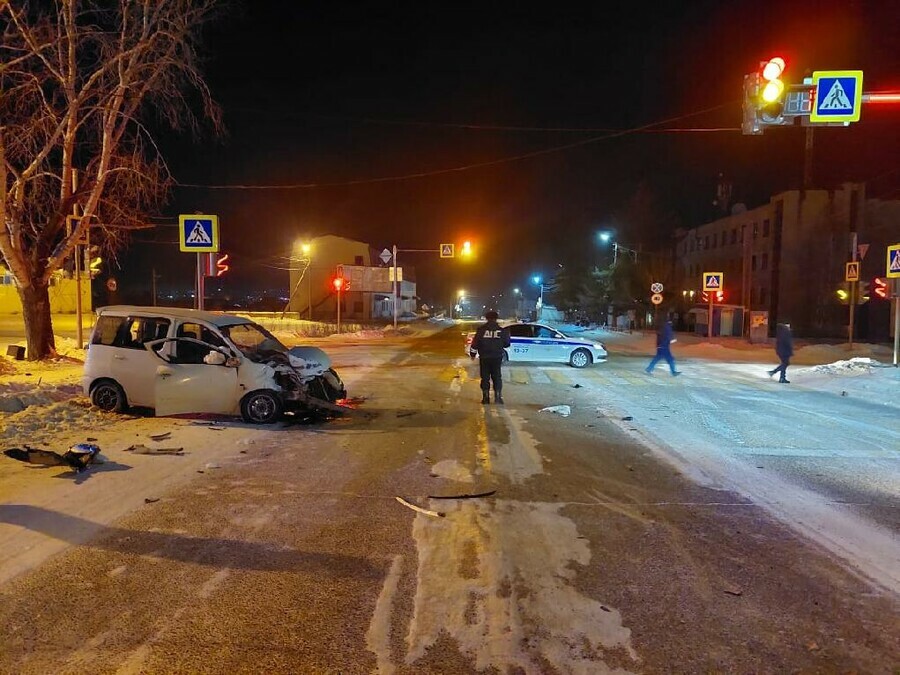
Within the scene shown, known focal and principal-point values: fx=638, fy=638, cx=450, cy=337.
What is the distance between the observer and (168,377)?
927cm

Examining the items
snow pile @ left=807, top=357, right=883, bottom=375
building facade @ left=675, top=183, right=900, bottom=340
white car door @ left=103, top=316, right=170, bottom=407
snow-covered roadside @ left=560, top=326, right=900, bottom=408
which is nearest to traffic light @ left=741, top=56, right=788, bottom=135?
snow-covered roadside @ left=560, top=326, right=900, bottom=408

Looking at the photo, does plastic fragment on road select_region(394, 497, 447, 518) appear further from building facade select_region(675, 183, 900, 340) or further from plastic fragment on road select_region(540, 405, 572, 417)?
building facade select_region(675, 183, 900, 340)

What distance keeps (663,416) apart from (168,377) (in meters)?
7.86

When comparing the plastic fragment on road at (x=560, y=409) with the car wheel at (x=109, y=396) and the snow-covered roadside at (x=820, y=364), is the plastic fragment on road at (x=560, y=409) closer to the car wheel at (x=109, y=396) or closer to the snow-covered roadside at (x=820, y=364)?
the snow-covered roadside at (x=820, y=364)

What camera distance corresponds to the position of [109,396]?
970cm

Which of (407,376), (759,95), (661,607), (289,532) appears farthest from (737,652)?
(407,376)

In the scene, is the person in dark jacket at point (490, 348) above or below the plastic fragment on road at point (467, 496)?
above

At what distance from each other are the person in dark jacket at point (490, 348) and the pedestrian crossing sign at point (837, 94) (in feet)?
20.1

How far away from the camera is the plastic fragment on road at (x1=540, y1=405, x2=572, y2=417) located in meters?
10.9

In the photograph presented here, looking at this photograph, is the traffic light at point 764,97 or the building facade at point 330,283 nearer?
the traffic light at point 764,97

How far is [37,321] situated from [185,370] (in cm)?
927

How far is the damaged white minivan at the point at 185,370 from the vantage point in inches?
366

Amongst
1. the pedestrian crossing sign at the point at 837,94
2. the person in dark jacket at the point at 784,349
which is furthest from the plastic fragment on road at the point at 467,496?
the person in dark jacket at the point at 784,349

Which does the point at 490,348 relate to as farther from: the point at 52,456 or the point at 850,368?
the point at 850,368
